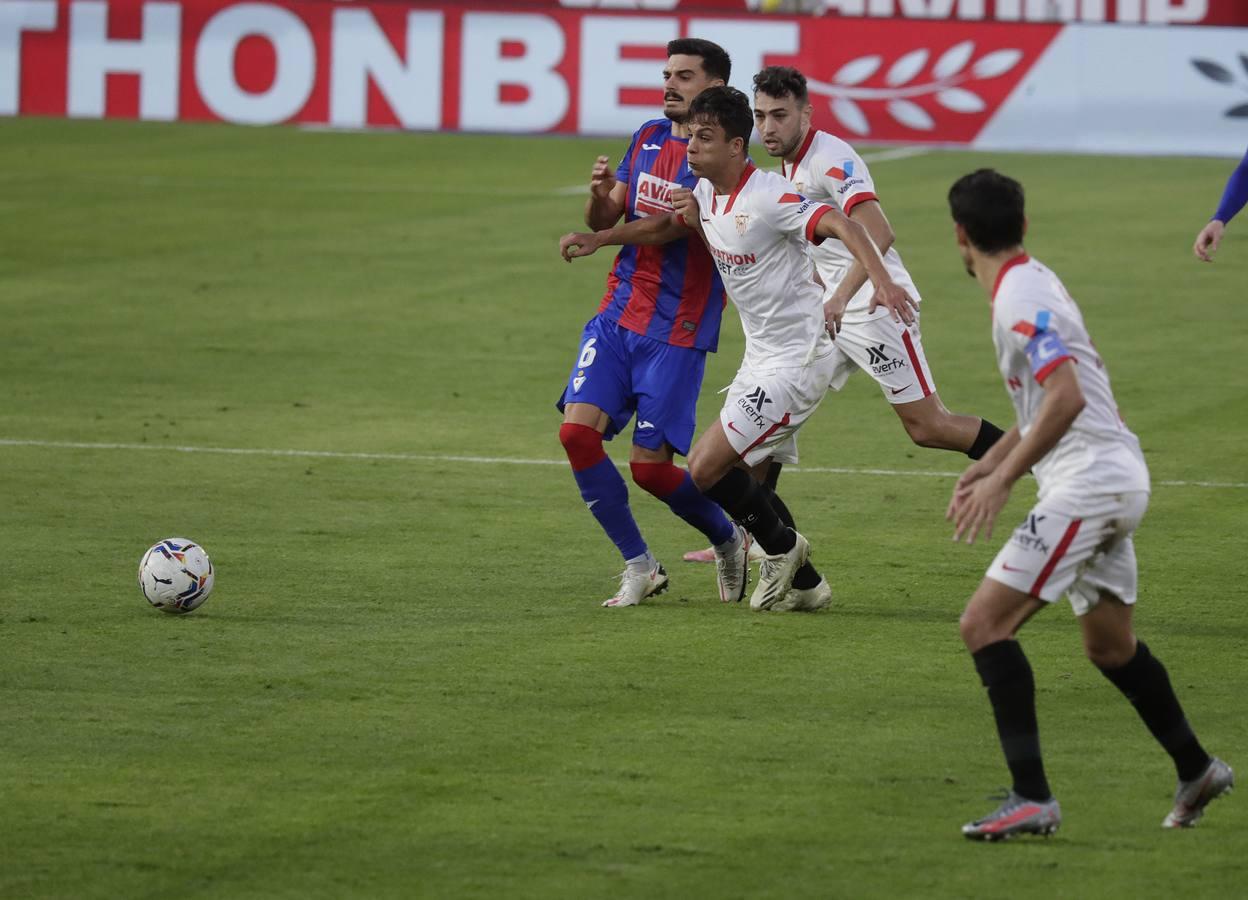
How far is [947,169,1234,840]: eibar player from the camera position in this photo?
18.4 feet

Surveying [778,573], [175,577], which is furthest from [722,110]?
[175,577]

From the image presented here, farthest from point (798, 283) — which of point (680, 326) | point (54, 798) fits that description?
point (54, 798)

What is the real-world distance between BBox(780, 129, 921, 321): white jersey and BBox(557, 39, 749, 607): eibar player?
19.6 inches

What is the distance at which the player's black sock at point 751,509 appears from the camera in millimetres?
8375

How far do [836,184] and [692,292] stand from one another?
740mm

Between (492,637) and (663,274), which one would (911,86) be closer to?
(663,274)

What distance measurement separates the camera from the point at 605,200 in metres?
8.84

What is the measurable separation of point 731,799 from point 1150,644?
252cm

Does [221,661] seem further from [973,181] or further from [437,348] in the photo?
[437,348]

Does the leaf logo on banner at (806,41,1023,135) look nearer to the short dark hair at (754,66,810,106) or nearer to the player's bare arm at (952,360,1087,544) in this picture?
the short dark hair at (754,66,810,106)

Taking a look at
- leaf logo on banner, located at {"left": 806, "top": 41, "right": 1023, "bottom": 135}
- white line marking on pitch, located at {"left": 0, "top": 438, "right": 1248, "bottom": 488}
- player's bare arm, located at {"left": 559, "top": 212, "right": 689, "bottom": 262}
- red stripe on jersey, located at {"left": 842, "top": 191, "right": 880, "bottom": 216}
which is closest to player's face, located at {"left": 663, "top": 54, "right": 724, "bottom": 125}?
player's bare arm, located at {"left": 559, "top": 212, "right": 689, "bottom": 262}

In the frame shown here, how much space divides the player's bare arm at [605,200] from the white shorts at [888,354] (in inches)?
43.6

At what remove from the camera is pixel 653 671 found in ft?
24.6

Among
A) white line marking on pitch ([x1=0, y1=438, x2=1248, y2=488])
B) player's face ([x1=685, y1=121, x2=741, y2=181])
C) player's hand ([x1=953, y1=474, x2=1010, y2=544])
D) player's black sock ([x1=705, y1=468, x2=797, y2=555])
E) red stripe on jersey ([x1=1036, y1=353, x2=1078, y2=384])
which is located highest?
player's face ([x1=685, y1=121, x2=741, y2=181])
